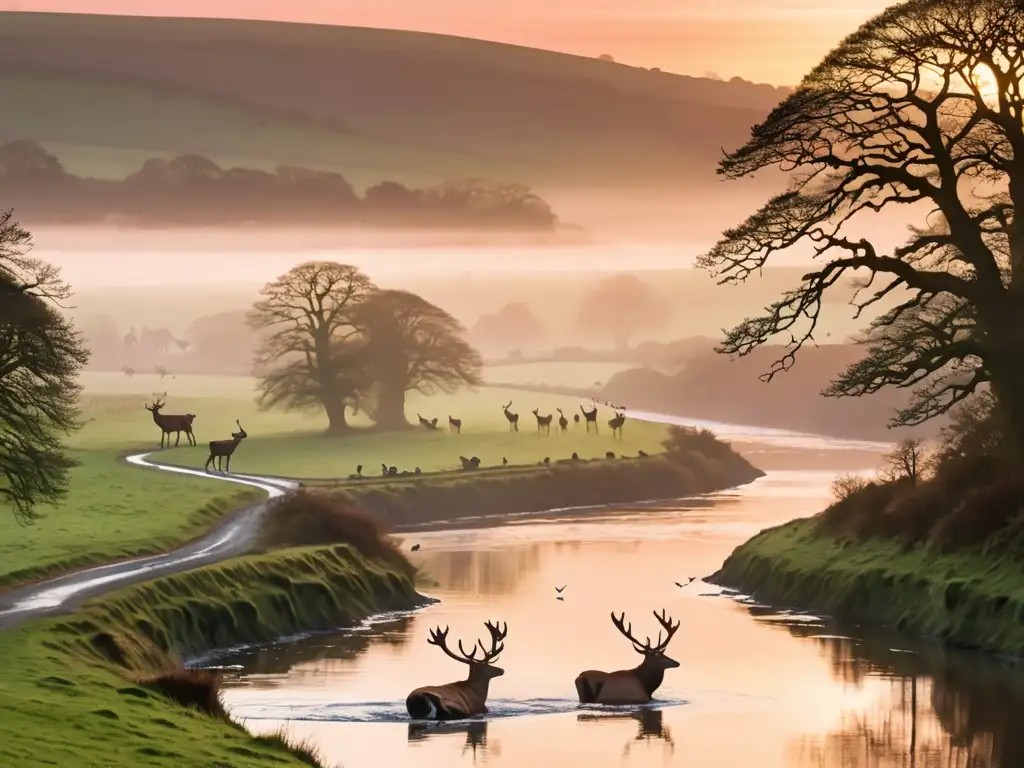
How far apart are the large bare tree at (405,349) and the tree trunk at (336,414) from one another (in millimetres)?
4766

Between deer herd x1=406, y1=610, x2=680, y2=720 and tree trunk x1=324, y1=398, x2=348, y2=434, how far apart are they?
91.9 metres

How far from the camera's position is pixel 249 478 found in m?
108

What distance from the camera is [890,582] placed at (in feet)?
207

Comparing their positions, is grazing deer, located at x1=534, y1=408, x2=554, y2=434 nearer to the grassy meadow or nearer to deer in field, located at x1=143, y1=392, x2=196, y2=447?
the grassy meadow

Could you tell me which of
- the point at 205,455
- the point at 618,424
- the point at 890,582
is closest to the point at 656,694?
the point at 890,582

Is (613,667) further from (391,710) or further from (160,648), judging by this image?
(160,648)

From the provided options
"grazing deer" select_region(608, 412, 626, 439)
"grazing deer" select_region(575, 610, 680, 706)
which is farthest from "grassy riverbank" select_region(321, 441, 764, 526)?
"grazing deer" select_region(575, 610, 680, 706)

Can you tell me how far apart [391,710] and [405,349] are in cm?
10232

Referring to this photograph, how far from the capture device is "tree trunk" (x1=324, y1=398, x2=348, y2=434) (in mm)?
140625

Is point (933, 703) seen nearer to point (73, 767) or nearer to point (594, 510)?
point (73, 767)

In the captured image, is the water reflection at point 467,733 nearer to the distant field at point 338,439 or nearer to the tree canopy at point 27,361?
the tree canopy at point 27,361

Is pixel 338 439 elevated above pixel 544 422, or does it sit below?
below

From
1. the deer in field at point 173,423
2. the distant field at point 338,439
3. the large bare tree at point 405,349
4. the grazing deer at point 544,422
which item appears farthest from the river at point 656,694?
the grazing deer at point 544,422

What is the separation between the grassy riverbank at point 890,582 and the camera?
55469 mm
